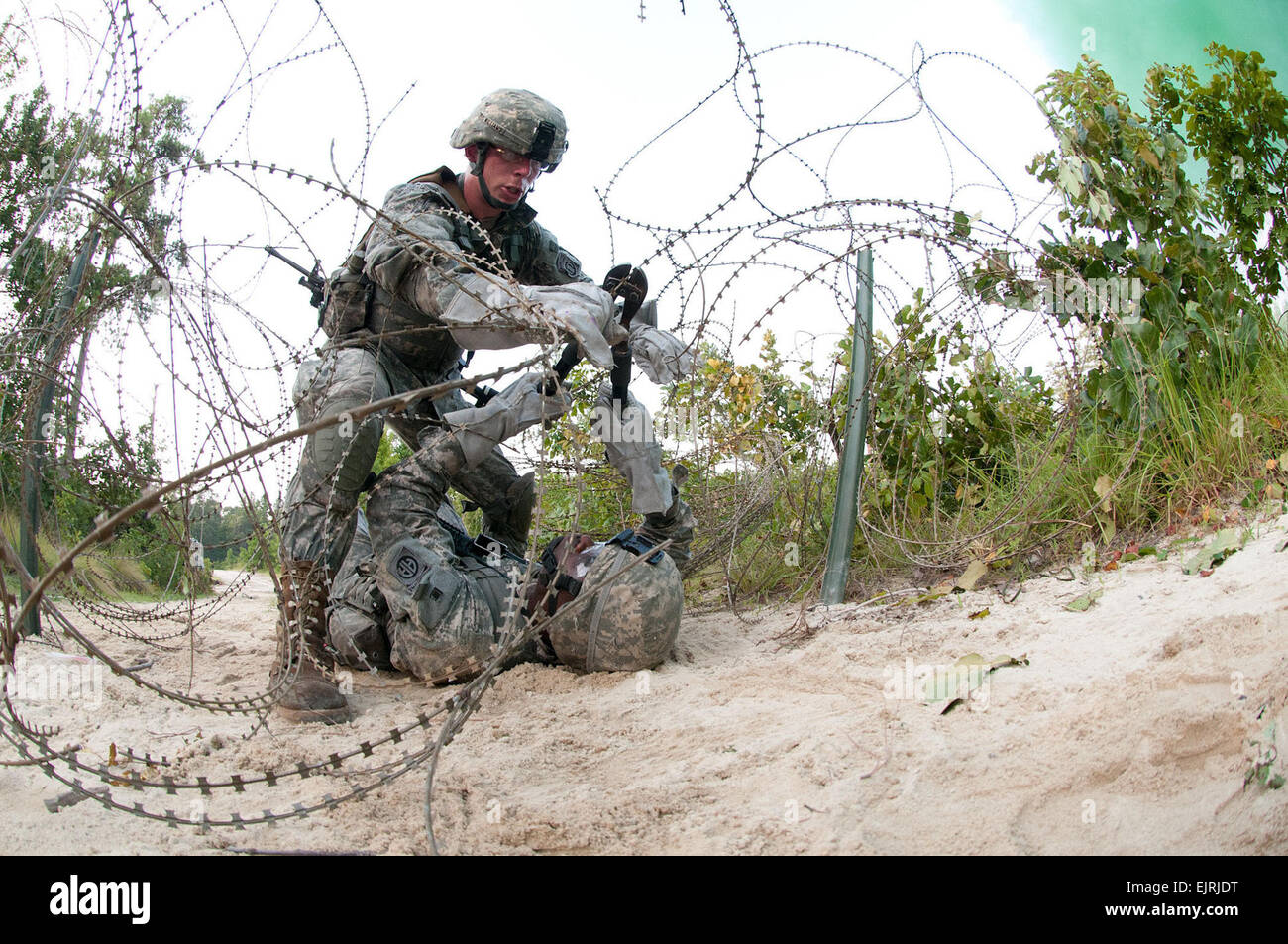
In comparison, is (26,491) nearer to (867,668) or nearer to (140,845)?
(140,845)

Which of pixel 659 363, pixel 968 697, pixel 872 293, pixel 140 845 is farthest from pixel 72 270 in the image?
pixel 968 697

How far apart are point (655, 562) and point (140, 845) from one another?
1.78 m

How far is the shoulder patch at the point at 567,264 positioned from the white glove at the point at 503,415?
2.63ft

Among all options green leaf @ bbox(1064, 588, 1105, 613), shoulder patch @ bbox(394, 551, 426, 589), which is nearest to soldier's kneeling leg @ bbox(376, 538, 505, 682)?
shoulder patch @ bbox(394, 551, 426, 589)

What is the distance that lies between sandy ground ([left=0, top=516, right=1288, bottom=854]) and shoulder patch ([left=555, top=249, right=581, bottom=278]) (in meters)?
1.78

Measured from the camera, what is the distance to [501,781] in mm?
2211

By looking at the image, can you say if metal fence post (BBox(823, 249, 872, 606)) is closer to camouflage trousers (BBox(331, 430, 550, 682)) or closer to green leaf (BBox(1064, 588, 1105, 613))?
green leaf (BBox(1064, 588, 1105, 613))

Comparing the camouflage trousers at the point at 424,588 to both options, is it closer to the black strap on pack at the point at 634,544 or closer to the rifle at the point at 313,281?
the black strap on pack at the point at 634,544

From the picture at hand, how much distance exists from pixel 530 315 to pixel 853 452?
178 centimetres

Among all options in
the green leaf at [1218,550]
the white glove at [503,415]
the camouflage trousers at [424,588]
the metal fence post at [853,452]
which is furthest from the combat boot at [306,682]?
the green leaf at [1218,550]

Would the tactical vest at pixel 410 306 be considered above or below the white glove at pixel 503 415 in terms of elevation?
above

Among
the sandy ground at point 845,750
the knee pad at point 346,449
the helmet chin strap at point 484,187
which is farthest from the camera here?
the helmet chin strap at point 484,187

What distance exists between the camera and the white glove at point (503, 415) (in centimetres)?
324

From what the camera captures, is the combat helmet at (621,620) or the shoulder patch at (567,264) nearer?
the combat helmet at (621,620)
